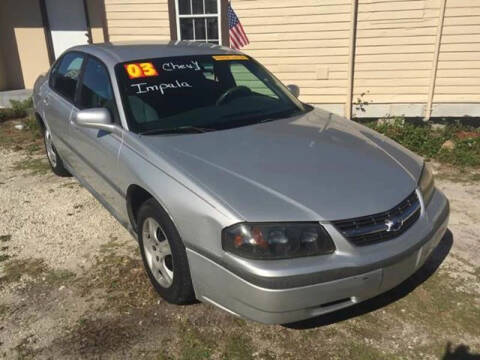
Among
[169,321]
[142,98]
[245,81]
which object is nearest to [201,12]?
[245,81]

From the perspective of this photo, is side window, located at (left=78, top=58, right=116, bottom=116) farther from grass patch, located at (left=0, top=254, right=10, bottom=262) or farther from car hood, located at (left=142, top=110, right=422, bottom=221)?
grass patch, located at (left=0, top=254, right=10, bottom=262)

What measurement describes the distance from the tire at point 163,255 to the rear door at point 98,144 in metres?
0.40

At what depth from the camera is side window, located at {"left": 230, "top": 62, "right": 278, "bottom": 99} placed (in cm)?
389

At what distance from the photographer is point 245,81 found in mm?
3934

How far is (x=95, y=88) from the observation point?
375cm

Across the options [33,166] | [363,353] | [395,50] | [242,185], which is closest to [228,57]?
[242,185]

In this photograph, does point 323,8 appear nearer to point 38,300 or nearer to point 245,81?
point 245,81

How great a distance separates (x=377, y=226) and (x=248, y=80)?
82.9 inches

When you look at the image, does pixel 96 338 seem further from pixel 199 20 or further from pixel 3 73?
pixel 3 73

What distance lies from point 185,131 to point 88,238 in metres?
1.58

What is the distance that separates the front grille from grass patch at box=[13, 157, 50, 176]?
4632mm

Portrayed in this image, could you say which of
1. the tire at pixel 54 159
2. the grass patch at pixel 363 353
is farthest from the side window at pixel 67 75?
the grass patch at pixel 363 353

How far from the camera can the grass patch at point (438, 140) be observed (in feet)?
19.3

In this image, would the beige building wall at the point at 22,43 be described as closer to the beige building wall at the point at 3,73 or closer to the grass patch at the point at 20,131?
the beige building wall at the point at 3,73
